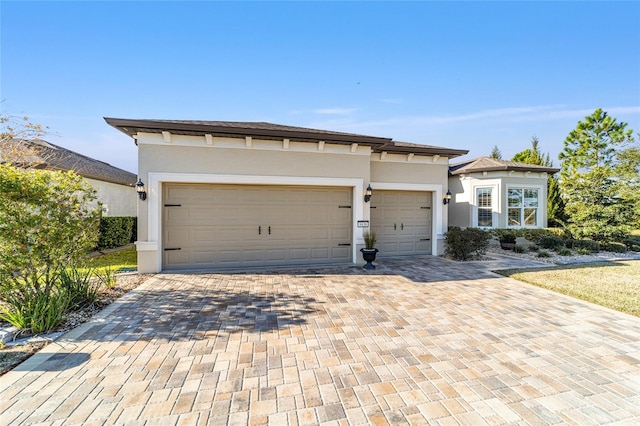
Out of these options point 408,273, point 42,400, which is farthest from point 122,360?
point 408,273

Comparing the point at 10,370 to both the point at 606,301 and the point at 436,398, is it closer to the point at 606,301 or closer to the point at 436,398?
the point at 436,398

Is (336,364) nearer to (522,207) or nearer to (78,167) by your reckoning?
(522,207)

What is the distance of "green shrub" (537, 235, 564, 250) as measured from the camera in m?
11.5

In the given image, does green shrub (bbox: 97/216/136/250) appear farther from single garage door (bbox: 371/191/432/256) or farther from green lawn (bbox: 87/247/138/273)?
single garage door (bbox: 371/191/432/256)

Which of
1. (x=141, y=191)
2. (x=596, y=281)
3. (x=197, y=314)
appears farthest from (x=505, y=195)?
(x=141, y=191)

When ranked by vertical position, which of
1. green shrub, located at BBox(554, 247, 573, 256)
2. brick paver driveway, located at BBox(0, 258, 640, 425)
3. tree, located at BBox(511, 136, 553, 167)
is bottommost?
brick paver driveway, located at BBox(0, 258, 640, 425)

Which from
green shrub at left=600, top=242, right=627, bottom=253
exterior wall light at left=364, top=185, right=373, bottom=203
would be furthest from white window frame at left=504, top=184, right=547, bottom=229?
exterior wall light at left=364, top=185, right=373, bottom=203

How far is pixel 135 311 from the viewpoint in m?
4.47

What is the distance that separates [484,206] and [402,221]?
19.3 ft

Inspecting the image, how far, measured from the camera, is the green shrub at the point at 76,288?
443cm

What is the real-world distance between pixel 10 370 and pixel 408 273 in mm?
→ 6866

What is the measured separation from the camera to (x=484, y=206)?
12.8 meters

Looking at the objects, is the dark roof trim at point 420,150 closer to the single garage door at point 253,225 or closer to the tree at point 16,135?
the single garage door at point 253,225

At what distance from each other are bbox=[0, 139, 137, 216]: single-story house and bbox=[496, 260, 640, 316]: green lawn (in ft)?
37.7
